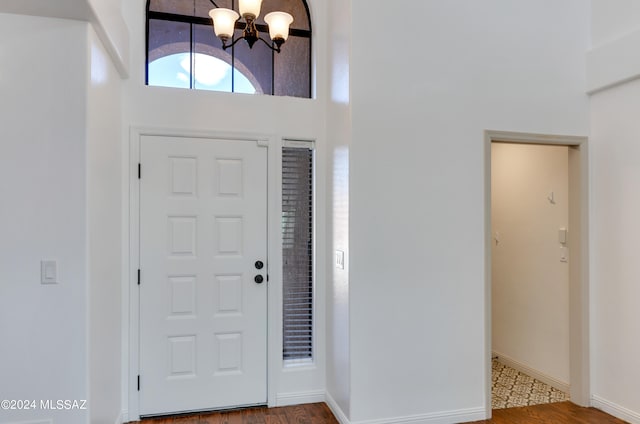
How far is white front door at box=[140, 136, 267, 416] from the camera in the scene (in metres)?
2.95

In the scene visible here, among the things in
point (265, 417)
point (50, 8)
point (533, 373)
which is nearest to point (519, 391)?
point (533, 373)

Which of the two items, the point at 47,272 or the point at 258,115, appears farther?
the point at 258,115

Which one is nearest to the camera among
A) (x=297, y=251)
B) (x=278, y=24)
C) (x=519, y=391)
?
(x=278, y=24)

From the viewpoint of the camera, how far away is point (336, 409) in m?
2.93

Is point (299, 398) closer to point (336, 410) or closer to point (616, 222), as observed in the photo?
point (336, 410)

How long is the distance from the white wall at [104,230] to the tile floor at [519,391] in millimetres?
2715

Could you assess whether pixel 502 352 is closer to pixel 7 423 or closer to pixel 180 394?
pixel 180 394

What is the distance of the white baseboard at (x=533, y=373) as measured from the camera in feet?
11.0

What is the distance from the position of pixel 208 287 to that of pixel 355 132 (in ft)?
5.11

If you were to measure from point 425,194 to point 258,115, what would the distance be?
139 cm

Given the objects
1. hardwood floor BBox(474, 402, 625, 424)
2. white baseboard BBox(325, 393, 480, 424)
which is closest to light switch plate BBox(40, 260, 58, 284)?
white baseboard BBox(325, 393, 480, 424)

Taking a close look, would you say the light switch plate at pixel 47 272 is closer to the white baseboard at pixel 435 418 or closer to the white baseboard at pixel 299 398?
the white baseboard at pixel 299 398

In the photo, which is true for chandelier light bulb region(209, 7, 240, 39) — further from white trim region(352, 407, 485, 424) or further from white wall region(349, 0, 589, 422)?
white trim region(352, 407, 485, 424)

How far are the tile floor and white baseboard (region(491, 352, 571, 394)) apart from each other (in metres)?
0.03
